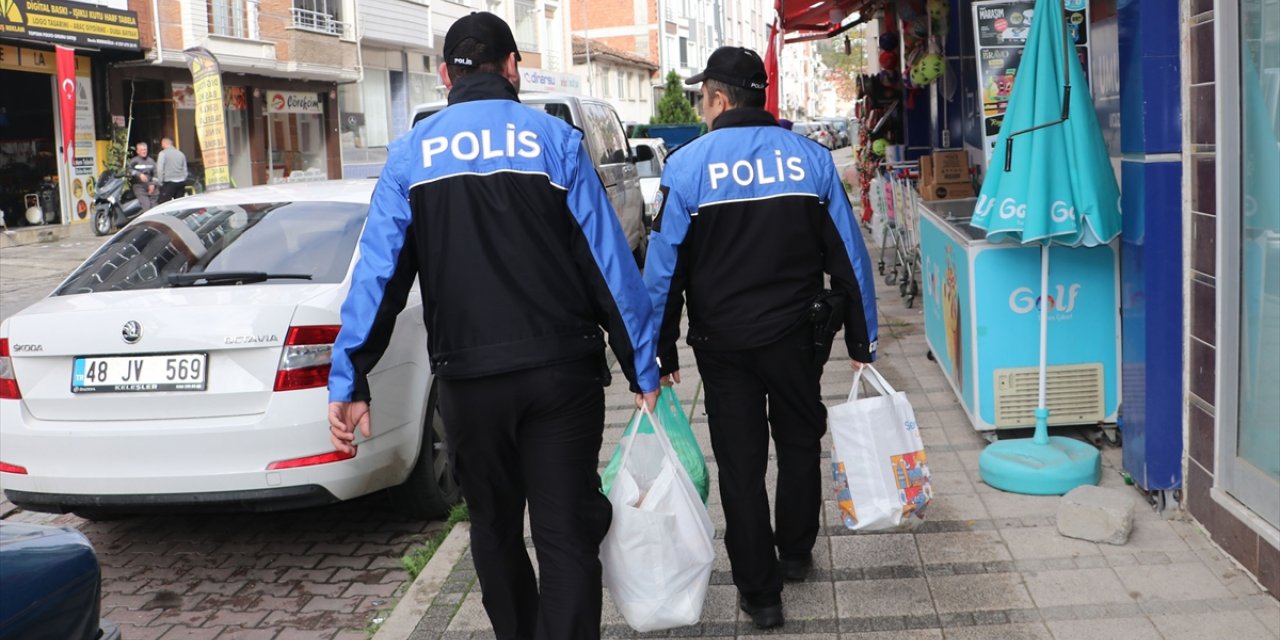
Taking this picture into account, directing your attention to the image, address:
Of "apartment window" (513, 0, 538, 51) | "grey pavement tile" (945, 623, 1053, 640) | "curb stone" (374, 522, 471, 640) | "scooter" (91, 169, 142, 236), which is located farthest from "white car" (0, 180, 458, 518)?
Result: "apartment window" (513, 0, 538, 51)

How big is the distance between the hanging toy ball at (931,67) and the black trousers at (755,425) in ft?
23.4

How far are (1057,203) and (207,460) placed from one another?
3.61m

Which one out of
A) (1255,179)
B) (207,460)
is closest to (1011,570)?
(1255,179)

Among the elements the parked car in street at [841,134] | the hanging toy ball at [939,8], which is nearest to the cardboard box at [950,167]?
the hanging toy ball at [939,8]

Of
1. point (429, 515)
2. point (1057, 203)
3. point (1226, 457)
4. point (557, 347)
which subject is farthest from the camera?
point (429, 515)

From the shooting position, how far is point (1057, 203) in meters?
5.09

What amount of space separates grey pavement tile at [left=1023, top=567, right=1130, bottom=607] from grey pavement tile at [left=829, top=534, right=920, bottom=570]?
18.0 inches

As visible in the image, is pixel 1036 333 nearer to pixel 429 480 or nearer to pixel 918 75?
pixel 429 480

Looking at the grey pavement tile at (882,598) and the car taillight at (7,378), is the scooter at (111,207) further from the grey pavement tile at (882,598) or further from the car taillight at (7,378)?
the grey pavement tile at (882,598)

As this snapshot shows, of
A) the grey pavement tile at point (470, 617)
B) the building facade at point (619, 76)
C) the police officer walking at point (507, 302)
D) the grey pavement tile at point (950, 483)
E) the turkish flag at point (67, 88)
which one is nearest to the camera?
the police officer walking at point (507, 302)

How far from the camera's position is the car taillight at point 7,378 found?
4.91m

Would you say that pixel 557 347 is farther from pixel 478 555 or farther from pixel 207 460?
pixel 207 460

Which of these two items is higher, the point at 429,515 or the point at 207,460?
the point at 207,460

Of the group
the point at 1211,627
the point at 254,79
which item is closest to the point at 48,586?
the point at 1211,627
